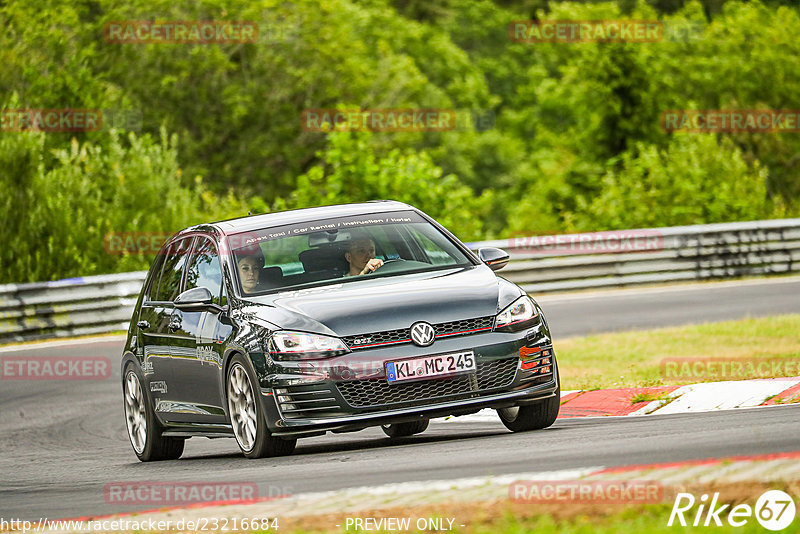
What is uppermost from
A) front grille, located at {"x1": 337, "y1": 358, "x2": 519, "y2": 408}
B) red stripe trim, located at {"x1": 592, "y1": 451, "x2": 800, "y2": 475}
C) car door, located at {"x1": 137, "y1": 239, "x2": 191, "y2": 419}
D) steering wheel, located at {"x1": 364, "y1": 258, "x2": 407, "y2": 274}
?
red stripe trim, located at {"x1": 592, "y1": 451, "x2": 800, "y2": 475}

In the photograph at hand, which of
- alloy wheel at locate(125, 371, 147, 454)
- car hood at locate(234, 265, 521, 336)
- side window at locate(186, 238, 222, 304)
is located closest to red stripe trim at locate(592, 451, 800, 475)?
car hood at locate(234, 265, 521, 336)

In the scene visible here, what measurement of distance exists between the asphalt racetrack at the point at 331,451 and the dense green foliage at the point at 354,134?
11.2 meters

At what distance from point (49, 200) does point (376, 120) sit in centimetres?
2607

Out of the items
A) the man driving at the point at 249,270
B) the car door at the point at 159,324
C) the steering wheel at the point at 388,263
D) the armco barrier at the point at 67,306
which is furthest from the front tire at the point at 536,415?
the armco barrier at the point at 67,306

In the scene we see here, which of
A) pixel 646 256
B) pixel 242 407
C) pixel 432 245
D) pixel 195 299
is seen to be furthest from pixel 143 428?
pixel 646 256

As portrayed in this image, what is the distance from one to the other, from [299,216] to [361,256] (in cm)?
66

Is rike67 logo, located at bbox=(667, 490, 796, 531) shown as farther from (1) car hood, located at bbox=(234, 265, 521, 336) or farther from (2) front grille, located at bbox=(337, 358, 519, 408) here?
(1) car hood, located at bbox=(234, 265, 521, 336)

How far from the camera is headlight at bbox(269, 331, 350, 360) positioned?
8.69m

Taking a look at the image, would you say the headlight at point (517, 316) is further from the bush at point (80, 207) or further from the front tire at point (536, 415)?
the bush at point (80, 207)

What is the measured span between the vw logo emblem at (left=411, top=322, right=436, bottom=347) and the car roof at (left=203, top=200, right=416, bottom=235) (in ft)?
6.11

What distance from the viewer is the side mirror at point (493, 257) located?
33.2 ft

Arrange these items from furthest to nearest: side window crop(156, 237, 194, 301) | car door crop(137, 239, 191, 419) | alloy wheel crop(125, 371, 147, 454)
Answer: alloy wheel crop(125, 371, 147, 454) → side window crop(156, 237, 194, 301) → car door crop(137, 239, 191, 419)

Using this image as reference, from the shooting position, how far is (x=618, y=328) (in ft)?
59.1

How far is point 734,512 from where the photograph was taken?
5.55 m
